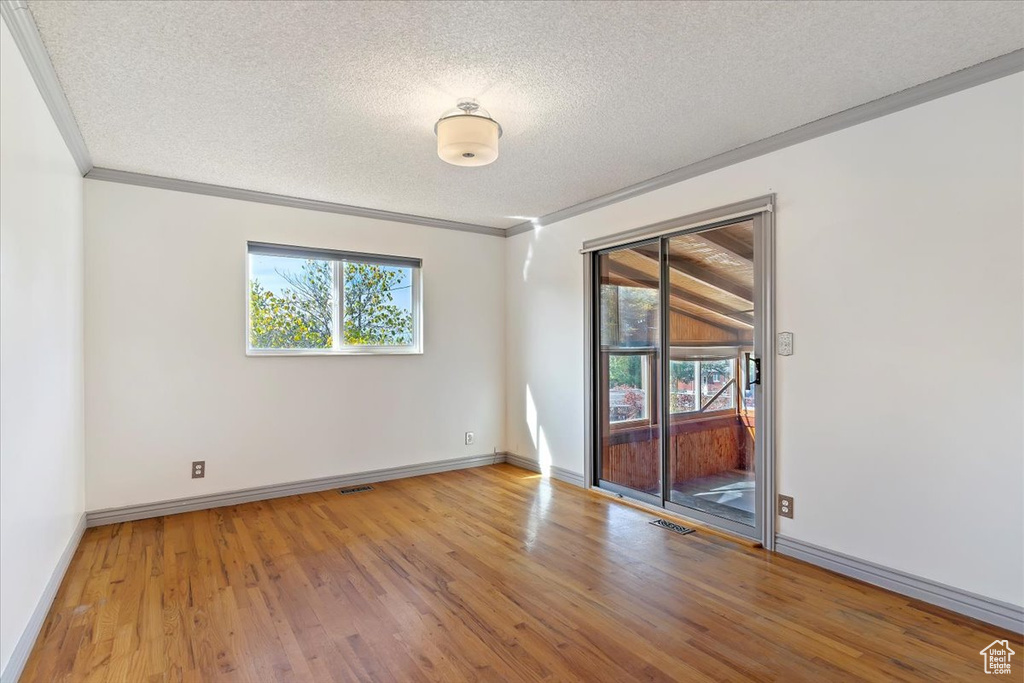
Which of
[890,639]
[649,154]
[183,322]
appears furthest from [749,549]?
[183,322]

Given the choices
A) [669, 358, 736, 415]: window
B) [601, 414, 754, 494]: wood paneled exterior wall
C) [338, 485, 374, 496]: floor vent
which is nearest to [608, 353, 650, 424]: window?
[601, 414, 754, 494]: wood paneled exterior wall

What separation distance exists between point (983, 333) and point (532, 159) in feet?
8.23

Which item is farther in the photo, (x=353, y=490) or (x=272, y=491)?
(x=353, y=490)

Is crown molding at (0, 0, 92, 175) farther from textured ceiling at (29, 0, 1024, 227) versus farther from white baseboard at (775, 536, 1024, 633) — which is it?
white baseboard at (775, 536, 1024, 633)

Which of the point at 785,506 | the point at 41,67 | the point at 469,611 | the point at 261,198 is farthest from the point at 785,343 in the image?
the point at 261,198

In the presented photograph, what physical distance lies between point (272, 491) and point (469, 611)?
8.07 ft

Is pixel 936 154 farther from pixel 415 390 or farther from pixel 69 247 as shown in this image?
Result: pixel 69 247

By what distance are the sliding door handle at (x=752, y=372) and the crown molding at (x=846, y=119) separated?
1.24m

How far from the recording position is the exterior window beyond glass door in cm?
390

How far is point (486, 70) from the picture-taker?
89.8 inches

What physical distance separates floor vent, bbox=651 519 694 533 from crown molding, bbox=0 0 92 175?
399 cm

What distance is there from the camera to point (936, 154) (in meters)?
2.43

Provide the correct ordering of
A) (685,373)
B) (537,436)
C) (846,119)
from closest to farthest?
(846,119), (685,373), (537,436)

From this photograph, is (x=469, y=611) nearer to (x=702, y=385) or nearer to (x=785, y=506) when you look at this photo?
(x=785, y=506)
